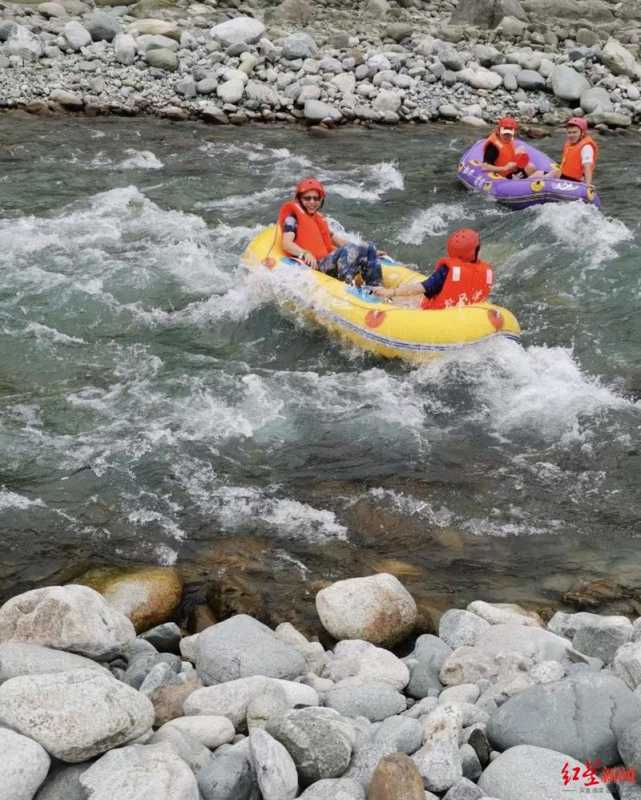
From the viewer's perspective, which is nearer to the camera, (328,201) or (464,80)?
(328,201)

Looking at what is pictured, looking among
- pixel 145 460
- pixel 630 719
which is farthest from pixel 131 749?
pixel 145 460

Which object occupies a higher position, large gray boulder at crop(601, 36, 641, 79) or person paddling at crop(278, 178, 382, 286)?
large gray boulder at crop(601, 36, 641, 79)

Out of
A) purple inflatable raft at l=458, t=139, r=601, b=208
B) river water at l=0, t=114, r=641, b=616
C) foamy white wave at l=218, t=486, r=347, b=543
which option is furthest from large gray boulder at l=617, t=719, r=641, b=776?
purple inflatable raft at l=458, t=139, r=601, b=208

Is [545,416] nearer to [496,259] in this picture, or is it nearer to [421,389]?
[421,389]

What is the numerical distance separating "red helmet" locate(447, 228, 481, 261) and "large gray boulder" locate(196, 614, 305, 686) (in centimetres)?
483

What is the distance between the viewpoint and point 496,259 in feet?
39.3

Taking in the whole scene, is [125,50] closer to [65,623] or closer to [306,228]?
[306,228]

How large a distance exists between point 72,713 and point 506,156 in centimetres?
1162

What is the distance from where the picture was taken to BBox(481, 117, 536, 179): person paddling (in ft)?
45.4

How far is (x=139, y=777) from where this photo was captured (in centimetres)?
393

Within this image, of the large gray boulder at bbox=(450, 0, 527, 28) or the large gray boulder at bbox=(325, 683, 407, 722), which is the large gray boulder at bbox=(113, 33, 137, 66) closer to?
the large gray boulder at bbox=(450, 0, 527, 28)

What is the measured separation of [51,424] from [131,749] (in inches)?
168

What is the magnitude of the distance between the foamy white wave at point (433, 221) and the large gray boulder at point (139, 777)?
9104mm

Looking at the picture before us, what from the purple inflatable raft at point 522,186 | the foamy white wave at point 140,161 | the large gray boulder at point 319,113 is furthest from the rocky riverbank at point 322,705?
the large gray boulder at point 319,113
